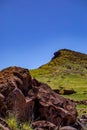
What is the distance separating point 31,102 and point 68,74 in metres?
54.3

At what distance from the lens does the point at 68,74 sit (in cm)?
7544

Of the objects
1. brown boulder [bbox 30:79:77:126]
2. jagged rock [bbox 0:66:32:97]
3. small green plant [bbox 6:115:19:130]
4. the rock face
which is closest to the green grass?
brown boulder [bbox 30:79:77:126]

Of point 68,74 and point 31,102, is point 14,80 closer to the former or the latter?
point 31,102

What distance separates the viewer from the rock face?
781 inches

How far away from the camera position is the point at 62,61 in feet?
300

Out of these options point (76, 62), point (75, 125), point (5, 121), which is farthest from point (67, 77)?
point (5, 121)

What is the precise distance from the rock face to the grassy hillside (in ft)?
89.0

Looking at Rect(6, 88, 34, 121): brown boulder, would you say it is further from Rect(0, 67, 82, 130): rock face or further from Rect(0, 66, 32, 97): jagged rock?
Rect(0, 66, 32, 97): jagged rock

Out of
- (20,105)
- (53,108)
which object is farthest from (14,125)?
(53,108)

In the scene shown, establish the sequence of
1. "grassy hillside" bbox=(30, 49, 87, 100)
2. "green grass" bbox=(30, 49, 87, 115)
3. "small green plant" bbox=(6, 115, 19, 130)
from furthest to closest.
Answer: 1. "grassy hillside" bbox=(30, 49, 87, 100)
2. "green grass" bbox=(30, 49, 87, 115)
3. "small green plant" bbox=(6, 115, 19, 130)

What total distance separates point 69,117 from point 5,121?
6.01 meters

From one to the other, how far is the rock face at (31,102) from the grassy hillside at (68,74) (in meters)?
27.1

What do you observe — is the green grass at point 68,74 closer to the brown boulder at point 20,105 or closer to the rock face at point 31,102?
the rock face at point 31,102

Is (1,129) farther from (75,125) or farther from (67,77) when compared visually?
(67,77)
